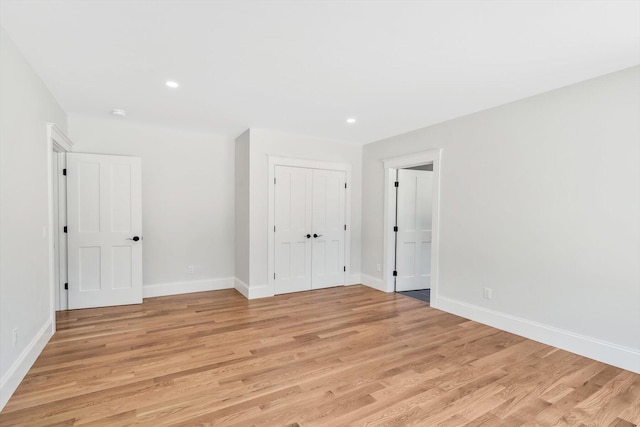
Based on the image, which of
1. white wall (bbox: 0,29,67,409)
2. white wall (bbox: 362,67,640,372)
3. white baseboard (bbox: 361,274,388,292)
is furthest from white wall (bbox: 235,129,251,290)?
white wall (bbox: 362,67,640,372)

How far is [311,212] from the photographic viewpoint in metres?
Result: 5.04

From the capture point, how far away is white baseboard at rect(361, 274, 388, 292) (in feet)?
16.5

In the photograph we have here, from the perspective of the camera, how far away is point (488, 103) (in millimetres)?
3406

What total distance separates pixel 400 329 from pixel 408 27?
9.43 feet

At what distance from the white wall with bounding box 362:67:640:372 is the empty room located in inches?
0.8

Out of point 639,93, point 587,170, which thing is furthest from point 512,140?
point 639,93

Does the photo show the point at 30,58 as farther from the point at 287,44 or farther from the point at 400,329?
the point at 400,329

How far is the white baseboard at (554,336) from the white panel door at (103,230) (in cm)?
423

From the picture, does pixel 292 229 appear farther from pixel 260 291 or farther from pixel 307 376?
pixel 307 376

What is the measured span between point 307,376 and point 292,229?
2.65 meters

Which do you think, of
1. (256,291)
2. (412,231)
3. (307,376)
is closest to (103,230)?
(256,291)

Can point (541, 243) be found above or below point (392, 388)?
above

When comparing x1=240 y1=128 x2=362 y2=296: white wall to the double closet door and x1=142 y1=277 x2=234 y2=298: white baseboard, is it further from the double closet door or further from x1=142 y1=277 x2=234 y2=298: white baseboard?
x1=142 y1=277 x2=234 y2=298: white baseboard

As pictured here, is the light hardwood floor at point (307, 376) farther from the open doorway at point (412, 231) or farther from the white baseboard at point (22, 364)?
the open doorway at point (412, 231)
